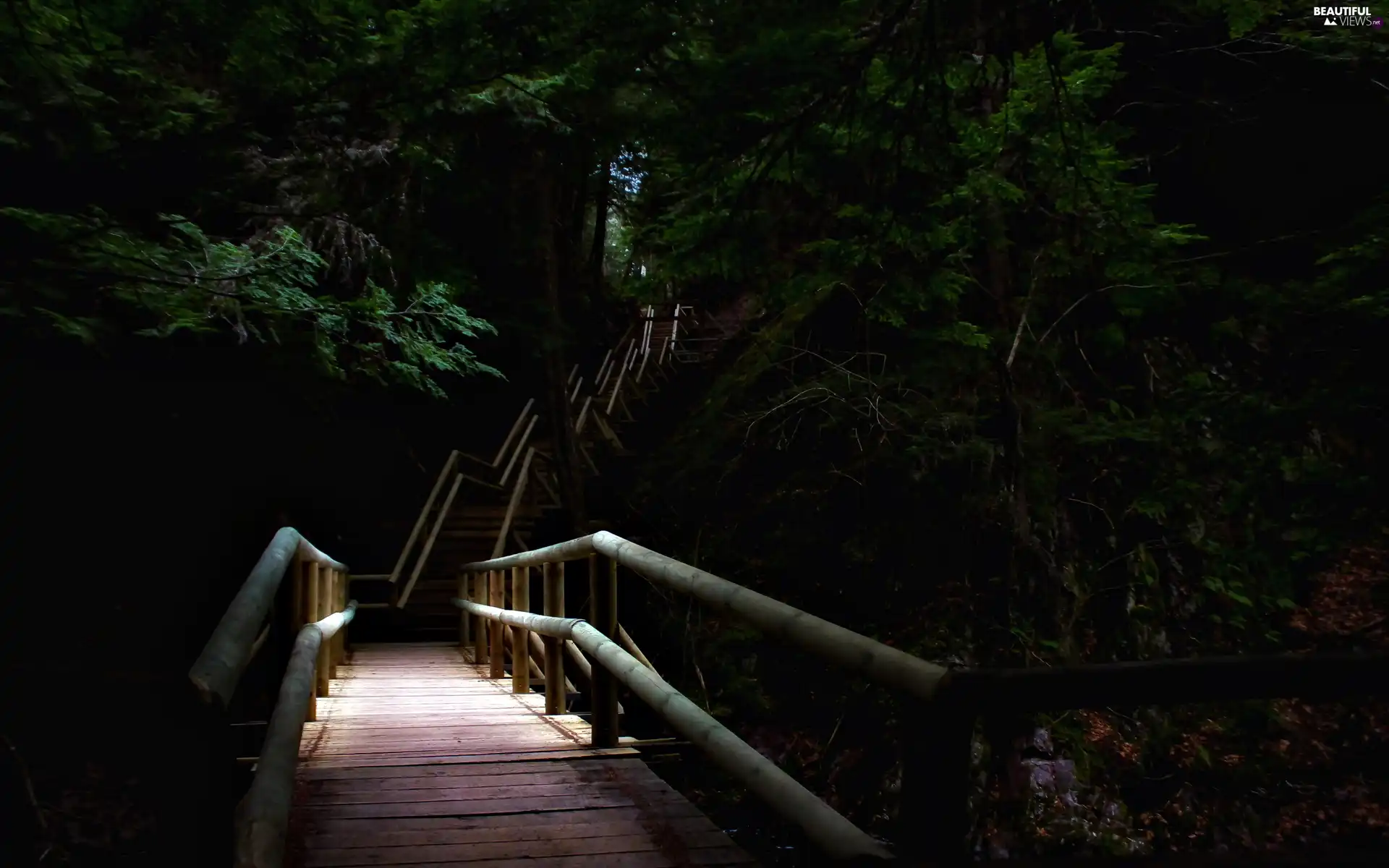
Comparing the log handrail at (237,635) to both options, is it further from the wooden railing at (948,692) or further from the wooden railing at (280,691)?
the wooden railing at (948,692)

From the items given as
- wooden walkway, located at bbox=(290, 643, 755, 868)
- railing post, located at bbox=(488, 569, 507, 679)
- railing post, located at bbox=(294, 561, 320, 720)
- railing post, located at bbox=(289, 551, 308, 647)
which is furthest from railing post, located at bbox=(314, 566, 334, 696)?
railing post, located at bbox=(289, 551, 308, 647)

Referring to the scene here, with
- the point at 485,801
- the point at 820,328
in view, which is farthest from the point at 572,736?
the point at 820,328

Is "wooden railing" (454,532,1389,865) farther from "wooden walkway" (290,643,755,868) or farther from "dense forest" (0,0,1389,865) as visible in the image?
"dense forest" (0,0,1389,865)

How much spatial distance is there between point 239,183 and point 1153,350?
8932 millimetres

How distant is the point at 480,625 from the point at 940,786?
788 cm

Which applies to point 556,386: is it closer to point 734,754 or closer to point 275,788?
point 734,754

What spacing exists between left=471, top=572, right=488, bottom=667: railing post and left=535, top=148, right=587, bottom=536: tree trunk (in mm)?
1873

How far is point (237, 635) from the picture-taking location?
2.01m

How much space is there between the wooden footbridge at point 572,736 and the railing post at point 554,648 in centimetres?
1

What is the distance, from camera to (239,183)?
698 cm

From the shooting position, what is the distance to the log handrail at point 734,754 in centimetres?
169

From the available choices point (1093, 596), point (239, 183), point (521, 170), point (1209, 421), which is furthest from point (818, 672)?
point (239, 183)

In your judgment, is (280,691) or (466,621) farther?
(466,621)

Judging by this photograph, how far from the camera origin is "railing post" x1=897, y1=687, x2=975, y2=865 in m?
1.43
